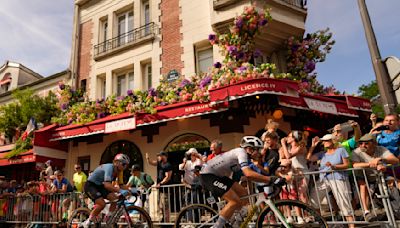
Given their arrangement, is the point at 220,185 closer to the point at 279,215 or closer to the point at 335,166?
the point at 279,215

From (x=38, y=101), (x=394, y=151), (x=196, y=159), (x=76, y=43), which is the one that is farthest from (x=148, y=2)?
(x=394, y=151)

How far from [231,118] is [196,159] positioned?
8.25 ft

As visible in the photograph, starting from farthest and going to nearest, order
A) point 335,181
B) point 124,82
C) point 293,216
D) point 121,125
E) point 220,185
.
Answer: point 124,82 < point 121,125 < point 335,181 < point 220,185 < point 293,216

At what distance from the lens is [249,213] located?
4.50m

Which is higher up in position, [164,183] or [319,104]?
[319,104]

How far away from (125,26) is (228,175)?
1113 cm

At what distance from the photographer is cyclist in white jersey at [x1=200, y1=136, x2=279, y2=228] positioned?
441cm

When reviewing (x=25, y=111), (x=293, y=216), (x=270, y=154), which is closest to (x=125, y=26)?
(x=25, y=111)

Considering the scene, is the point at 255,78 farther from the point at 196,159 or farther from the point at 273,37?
→ the point at 273,37

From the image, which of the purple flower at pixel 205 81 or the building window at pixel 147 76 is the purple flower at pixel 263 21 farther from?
the building window at pixel 147 76

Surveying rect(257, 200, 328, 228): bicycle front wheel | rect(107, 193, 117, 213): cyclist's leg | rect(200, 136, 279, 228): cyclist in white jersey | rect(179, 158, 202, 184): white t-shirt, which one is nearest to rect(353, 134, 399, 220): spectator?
rect(257, 200, 328, 228): bicycle front wheel

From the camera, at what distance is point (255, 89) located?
805 centimetres

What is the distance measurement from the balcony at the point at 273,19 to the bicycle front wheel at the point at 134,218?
278 inches

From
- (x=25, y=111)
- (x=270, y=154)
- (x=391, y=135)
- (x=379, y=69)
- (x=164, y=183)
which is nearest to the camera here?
(x=391, y=135)
